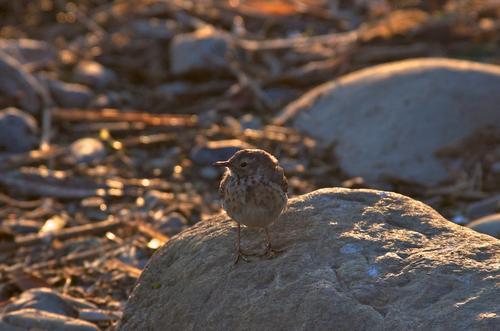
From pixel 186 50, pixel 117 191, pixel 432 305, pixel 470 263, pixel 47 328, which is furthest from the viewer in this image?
pixel 186 50

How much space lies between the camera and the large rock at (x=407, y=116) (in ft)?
30.0

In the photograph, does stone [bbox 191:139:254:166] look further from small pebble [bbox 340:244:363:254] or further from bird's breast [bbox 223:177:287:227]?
small pebble [bbox 340:244:363:254]

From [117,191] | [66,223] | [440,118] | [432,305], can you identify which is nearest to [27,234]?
[66,223]

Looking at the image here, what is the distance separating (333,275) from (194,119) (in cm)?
655

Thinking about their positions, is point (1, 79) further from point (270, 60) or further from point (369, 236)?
point (369, 236)

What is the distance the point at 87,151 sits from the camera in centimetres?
993

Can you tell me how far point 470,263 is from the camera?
4.52 metres

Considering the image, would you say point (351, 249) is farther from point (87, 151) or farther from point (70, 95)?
point (70, 95)

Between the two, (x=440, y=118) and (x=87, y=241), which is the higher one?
(x=440, y=118)

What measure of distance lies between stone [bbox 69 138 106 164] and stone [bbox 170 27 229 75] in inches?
88.0

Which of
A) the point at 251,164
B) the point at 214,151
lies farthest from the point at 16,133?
the point at 251,164

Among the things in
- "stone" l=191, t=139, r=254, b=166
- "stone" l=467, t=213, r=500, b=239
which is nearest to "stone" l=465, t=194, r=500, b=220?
"stone" l=467, t=213, r=500, b=239

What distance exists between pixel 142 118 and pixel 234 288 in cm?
623

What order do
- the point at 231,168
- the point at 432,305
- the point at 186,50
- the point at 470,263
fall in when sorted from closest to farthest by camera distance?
the point at 432,305 < the point at 470,263 < the point at 231,168 < the point at 186,50
